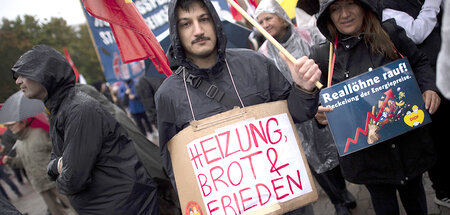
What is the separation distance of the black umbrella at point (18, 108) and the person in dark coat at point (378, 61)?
10.7ft

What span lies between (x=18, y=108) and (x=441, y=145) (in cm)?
421

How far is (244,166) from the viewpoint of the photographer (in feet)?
4.74

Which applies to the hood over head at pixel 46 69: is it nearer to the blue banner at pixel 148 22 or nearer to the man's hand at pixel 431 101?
the blue banner at pixel 148 22

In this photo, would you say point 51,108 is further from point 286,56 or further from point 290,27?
point 290,27

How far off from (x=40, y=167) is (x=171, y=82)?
353 cm

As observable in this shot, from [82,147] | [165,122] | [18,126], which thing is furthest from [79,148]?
[18,126]

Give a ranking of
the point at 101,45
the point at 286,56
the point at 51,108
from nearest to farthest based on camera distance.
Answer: the point at 286,56 < the point at 51,108 < the point at 101,45

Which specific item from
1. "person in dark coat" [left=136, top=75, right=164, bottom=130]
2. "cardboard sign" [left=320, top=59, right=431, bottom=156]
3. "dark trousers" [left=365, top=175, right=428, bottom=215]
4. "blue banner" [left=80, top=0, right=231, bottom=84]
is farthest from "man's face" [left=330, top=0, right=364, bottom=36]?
"person in dark coat" [left=136, top=75, right=164, bottom=130]

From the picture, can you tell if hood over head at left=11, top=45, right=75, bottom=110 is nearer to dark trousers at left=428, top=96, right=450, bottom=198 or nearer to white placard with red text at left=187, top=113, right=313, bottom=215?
white placard with red text at left=187, top=113, right=313, bottom=215

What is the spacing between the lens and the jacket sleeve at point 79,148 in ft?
7.29

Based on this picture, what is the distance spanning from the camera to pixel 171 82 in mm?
1766

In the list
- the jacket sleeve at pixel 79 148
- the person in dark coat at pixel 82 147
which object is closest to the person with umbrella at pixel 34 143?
the person in dark coat at pixel 82 147

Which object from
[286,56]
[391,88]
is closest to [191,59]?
[286,56]

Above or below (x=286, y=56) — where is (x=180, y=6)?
above
